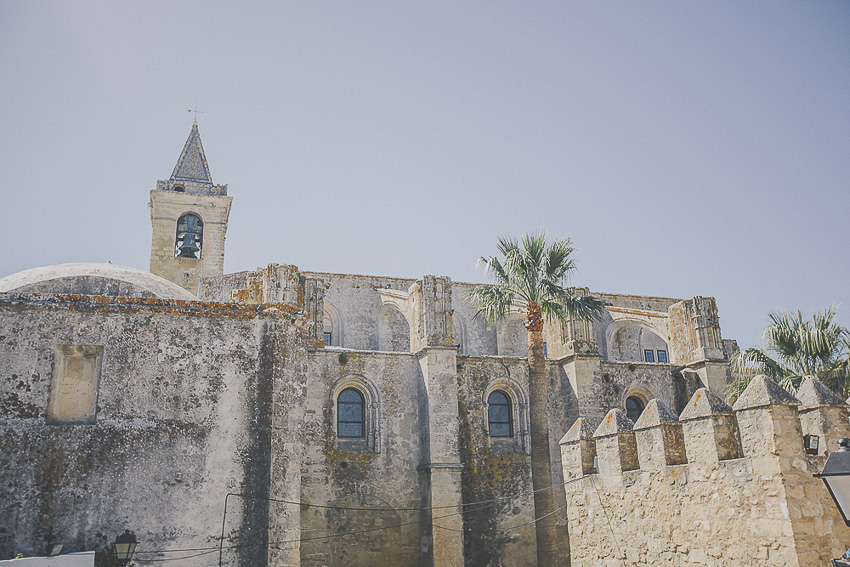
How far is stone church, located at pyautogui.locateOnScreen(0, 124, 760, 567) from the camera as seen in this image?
11.5m

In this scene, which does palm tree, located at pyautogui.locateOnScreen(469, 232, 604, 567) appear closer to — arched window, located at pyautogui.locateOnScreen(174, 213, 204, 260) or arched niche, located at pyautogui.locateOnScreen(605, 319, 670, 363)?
arched niche, located at pyautogui.locateOnScreen(605, 319, 670, 363)

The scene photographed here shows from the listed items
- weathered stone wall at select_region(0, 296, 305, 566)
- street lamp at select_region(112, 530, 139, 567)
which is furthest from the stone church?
street lamp at select_region(112, 530, 139, 567)

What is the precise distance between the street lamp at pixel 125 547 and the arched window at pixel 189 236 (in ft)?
57.2

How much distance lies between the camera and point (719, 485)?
28.0 ft

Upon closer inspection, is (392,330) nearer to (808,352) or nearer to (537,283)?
(537,283)

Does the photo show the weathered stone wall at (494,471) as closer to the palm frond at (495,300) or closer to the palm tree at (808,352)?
the palm frond at (495,300)

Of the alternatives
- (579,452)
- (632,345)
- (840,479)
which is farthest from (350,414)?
(840,479)

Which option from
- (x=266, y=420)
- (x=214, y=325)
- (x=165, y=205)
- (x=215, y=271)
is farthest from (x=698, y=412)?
(x=165, y=205)

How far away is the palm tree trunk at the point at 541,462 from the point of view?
19203 millimetres

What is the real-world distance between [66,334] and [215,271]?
50.5 feet

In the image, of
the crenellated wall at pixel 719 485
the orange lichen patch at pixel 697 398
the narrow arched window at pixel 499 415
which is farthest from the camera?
the narrow arched window at pixel 499 415

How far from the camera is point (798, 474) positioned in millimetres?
7746

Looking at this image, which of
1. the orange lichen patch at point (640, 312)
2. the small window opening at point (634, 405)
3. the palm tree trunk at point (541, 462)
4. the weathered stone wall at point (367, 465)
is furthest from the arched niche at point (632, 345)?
the weathered stone wall at point (367, 465)

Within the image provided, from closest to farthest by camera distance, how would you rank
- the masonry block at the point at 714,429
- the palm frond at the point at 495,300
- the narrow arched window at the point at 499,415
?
the masonry block at the point at 714,429 < the palm frond at the point at 495,300 < the narrow arched window at the point at 499,415
